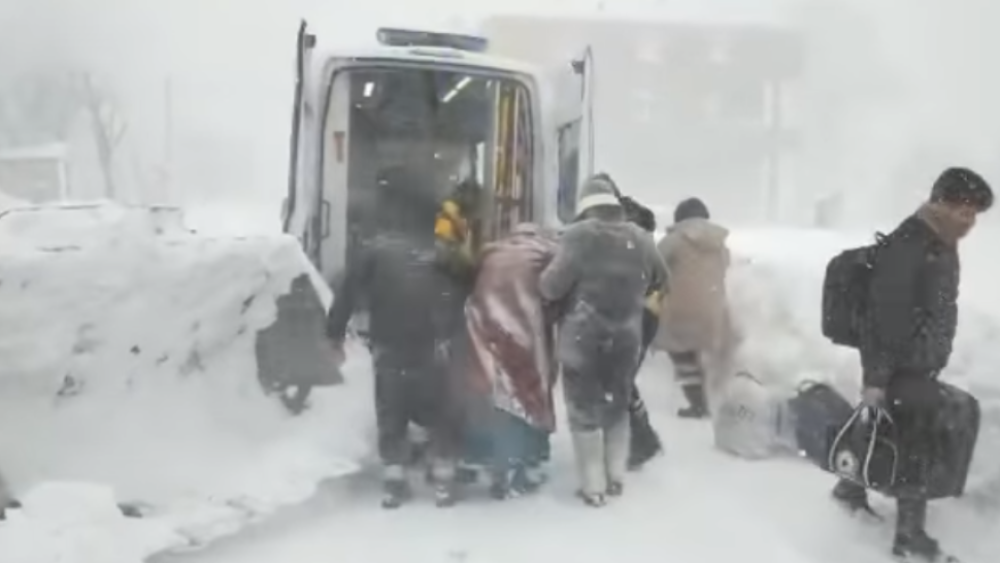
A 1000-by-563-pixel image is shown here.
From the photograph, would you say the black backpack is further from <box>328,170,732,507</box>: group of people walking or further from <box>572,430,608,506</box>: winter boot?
<box>572,430,608,506</box>: winter boot

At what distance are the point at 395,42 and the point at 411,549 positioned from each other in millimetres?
3743

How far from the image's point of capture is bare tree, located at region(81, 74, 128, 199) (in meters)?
22.7

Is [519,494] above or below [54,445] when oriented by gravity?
below

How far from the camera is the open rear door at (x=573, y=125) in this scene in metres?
6.55

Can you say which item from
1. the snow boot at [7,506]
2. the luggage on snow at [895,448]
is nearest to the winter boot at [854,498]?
the luggage on snow at [895,448]

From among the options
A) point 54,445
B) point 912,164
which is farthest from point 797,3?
point 54,445

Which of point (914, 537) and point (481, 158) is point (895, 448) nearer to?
point (914, 537)

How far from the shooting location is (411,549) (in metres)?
3.91

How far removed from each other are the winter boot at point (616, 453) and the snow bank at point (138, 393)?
1.06 m

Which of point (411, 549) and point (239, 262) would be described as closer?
point (411, 549)

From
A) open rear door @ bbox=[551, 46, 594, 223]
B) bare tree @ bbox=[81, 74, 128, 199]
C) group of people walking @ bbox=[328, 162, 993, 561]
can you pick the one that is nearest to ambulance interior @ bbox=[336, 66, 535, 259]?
open rear door @ bbox=[551, 46, 594, 223]

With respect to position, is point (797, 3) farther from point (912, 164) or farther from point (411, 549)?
point (411, 549)

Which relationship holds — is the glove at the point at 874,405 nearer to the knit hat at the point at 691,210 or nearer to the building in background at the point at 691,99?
the knit hat at the point at 691,210

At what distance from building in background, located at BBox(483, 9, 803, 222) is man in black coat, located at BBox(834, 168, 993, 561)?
13.0 metres
